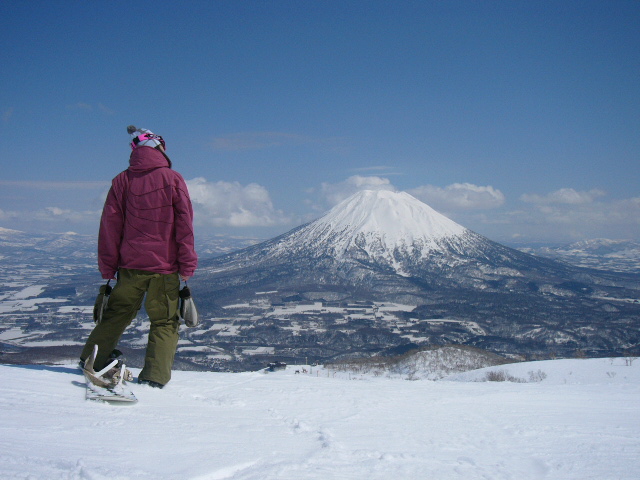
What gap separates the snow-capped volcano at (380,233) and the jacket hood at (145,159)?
6034 inches

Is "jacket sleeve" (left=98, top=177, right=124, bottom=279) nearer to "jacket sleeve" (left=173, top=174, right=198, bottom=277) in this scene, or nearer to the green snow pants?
the green snow pants

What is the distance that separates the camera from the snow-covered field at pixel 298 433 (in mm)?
2836

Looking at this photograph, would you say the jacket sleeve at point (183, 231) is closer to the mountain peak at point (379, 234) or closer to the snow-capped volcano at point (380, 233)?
the mountain peak at point (379, 234)

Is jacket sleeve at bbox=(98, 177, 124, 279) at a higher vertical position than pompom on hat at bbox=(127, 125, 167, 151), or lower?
lower

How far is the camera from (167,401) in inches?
177

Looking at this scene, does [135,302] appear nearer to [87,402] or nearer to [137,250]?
[137,250]

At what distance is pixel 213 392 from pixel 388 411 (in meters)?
2.01

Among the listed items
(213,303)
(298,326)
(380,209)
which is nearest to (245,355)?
(298,326)

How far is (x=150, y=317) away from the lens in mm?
5004

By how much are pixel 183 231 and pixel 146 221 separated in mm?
405

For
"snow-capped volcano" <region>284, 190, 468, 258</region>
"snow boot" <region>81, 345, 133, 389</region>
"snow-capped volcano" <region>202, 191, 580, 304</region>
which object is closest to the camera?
"snow boot" <region>81, 345, 133, 389</region>

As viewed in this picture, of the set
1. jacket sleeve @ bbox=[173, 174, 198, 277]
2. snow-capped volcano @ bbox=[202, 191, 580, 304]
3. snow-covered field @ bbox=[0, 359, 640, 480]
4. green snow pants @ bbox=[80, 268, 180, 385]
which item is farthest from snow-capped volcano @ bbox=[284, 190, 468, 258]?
jacket sleeve @ bbox=[173, 174, 198, 277]

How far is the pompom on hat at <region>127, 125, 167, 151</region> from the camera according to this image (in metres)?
5.14

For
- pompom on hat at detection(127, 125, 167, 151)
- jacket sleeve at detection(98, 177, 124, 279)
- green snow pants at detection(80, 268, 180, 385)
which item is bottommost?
green snow pants at detection(80, 268, 180, 385)
